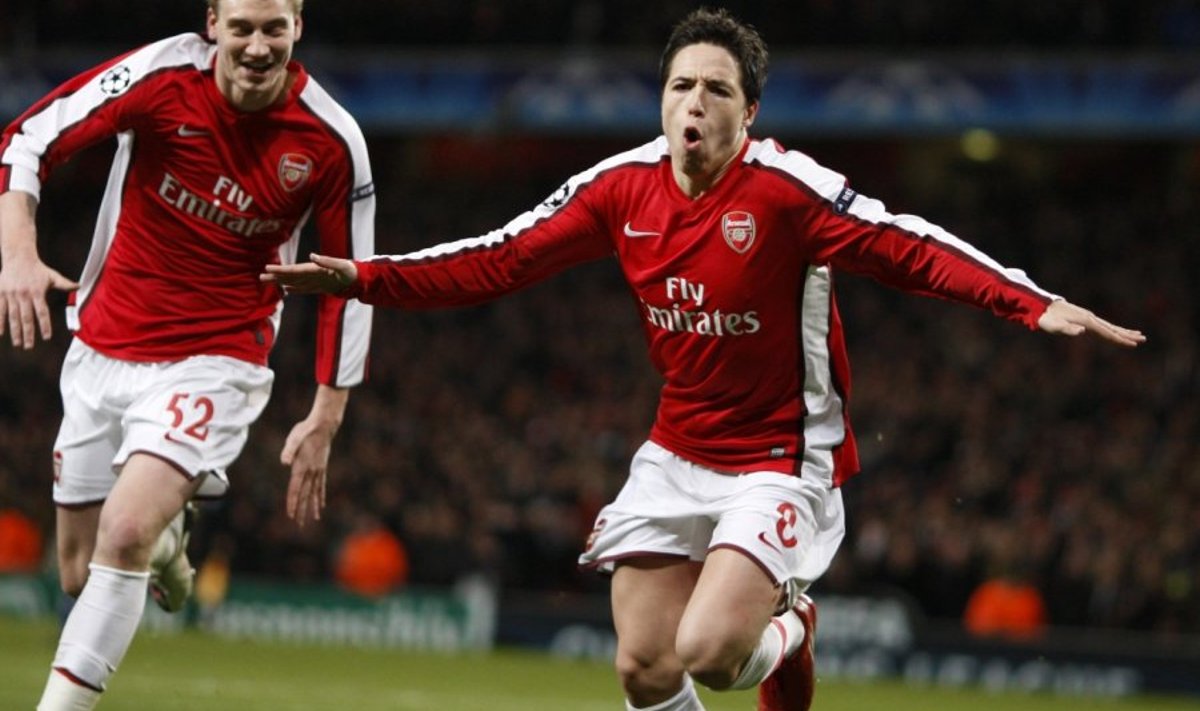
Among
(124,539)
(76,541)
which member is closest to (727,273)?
(124,539)

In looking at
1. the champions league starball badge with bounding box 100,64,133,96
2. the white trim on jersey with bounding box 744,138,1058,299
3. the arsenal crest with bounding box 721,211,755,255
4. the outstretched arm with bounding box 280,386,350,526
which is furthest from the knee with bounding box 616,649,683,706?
the champions league starball badge with bounding box 100,64,133,96

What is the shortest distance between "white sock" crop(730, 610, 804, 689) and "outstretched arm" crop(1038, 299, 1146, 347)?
1433 mm

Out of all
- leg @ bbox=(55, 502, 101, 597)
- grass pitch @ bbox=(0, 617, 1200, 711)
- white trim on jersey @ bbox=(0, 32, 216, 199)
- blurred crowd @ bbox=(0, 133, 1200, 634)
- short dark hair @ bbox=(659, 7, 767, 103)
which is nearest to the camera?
short dark hair @ bbox=(659, 7, 767, 103)

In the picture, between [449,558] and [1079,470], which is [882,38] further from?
[449,558]

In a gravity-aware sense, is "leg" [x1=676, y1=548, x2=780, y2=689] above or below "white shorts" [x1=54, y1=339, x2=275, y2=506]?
below

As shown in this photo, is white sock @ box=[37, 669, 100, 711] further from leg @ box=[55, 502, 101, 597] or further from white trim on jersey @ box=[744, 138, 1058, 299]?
white trim on jersey @ box=[744, 138, 1058, 299]

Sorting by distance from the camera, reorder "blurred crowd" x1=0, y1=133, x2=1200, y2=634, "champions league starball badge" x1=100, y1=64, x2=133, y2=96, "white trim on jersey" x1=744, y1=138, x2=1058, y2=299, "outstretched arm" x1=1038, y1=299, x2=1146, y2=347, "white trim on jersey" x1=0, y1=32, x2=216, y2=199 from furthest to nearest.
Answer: "blurred crowd" x1=0, y1=133, x2=1200, y2=634
"champions league starball badge" x1=100, y1=64, x2=133, y2=96
"white trim on jersey" x1=0, y1=32, x2=216, y2=199
"white trim on jersey" x1=744, y1=138, x2=1058, y2=299
"outstretched arm" x1=1038, y1=299, x2=1146, y2=347

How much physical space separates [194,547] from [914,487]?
6.88 metres

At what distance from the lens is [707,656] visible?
6.18 meters

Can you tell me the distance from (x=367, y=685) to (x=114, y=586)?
243 inches

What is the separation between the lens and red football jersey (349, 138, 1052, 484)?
6371mm

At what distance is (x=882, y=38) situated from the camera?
19188 mm

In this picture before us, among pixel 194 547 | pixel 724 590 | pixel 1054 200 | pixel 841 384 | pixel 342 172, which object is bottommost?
pixel 194 547

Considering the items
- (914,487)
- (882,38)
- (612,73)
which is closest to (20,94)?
(612,73)
